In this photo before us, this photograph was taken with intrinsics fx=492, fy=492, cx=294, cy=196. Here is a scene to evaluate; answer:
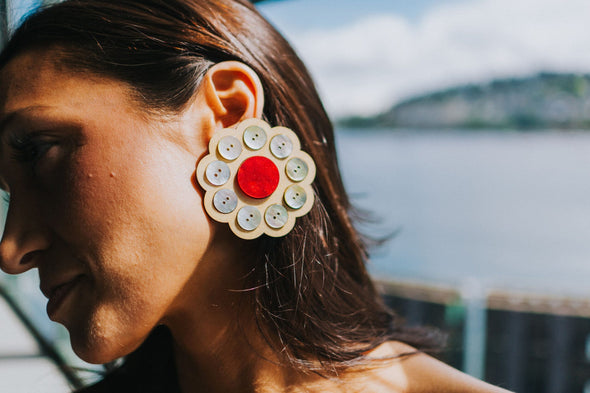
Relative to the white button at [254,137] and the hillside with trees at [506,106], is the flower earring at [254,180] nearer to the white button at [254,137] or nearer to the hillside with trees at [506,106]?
the white button at [254,137]

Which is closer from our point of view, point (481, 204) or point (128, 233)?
point (128, 233)

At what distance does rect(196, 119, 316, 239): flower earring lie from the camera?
786mm

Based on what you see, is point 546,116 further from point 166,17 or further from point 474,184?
point 474,184

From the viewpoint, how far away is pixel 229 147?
792 millimetres

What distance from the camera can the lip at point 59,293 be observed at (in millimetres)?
811

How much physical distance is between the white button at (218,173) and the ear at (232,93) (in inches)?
2.9

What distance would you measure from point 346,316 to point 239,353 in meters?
0.22

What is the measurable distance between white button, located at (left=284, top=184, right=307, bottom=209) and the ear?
14 cm

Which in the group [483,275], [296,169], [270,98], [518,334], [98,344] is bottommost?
[483,275]

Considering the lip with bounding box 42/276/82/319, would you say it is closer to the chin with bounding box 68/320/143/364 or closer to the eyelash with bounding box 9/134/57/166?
the chin with bounding box 68/320/143/364

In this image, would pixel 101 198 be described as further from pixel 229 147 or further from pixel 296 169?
pixel 296 169

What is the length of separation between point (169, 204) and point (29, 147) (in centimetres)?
26

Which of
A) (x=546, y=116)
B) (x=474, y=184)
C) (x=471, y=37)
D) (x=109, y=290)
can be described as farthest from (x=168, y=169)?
(x=474, y=184)

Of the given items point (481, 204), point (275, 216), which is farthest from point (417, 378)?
point (481, 204)
